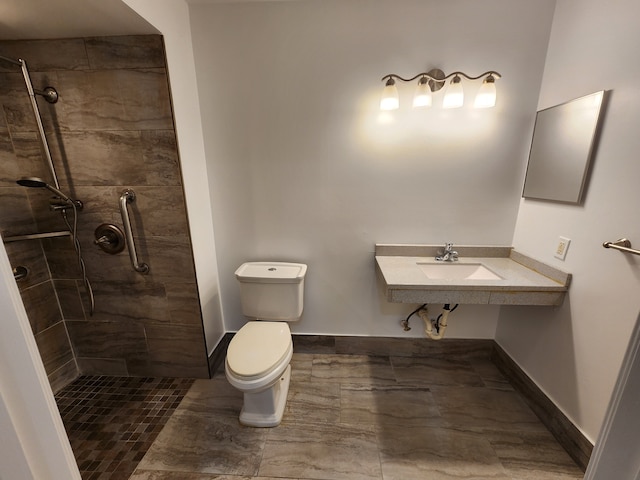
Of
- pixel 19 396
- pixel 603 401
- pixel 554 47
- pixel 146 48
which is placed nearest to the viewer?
pixel 19 396

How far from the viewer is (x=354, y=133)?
173cm

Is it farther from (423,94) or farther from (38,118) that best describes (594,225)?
(38,118)

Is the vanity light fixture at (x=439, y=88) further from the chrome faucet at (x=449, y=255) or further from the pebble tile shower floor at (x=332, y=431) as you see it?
the pebble tile shower floor at (x=332, y=431)

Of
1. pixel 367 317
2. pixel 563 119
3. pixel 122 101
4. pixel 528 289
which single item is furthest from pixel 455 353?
pixel 122 101

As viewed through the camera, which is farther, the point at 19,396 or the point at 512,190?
the point at 512,190

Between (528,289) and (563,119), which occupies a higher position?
(563,119)

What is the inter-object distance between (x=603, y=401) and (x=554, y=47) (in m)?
1.86

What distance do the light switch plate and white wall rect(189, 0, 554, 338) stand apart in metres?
0.37

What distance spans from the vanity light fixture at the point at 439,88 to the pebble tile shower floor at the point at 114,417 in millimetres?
2305

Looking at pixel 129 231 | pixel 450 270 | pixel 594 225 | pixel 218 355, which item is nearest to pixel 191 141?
pixel 129 231

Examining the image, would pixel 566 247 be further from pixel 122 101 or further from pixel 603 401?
pixel 122 101

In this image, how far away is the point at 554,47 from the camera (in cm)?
151

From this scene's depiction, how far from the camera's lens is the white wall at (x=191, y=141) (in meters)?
1.42

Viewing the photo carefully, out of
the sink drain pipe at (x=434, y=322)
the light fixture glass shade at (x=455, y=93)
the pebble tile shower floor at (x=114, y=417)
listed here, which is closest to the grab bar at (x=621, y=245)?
the sink drain pipe at (x=434, y=322)
